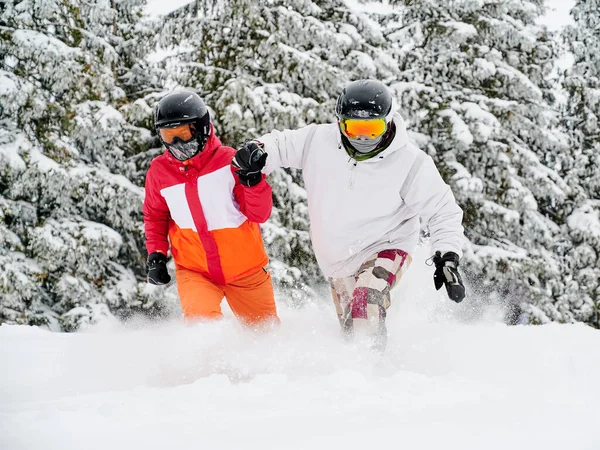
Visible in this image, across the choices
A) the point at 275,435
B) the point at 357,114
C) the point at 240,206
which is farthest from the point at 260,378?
the point at 357,114

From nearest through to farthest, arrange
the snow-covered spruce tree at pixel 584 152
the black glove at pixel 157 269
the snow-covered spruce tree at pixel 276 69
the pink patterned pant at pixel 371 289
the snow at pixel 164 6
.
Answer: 1. the pink patterned pant at pixel 371 289
2. the black glove at pixel 157 269
3. the snow-covered spruce tree at pixel 276 69
4. the snow at pixel 164 6
5. the snow-covered spruce tree at pixel 584 152

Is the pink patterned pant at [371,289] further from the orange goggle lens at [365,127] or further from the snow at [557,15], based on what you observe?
the snow at [557,15]

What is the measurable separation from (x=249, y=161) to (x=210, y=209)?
0.52 metres

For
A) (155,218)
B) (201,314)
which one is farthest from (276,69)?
(201,314)

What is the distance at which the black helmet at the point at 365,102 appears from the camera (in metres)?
3.51

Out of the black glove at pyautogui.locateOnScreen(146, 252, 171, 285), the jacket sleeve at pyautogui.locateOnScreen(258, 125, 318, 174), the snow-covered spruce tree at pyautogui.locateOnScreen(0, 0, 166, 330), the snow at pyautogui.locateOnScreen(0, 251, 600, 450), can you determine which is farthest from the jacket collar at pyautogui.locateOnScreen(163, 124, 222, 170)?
the snow-covered spruce tree at pyautogui.locateOnScreen(0, 0, 166, 330)

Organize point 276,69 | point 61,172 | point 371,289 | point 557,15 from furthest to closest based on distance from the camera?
point 557,15 → point 276,69 → point 61,172 → point 371,289

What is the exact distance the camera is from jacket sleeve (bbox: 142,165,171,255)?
3.98 m

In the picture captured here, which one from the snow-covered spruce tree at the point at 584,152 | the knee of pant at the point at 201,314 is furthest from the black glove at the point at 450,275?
the snow-covered spruce tree at the point at 584,152

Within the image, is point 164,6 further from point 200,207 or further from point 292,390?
point 292,390

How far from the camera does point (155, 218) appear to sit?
4.10 meters

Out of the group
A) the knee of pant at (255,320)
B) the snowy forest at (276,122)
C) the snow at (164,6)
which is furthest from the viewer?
the snow at (164,6)

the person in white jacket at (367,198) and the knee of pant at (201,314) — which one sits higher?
the person in white jacket at (367,198)

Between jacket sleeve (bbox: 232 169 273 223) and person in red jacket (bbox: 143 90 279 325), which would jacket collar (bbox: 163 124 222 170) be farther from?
jacket sleeve (bbox: 232 169 273 223)
